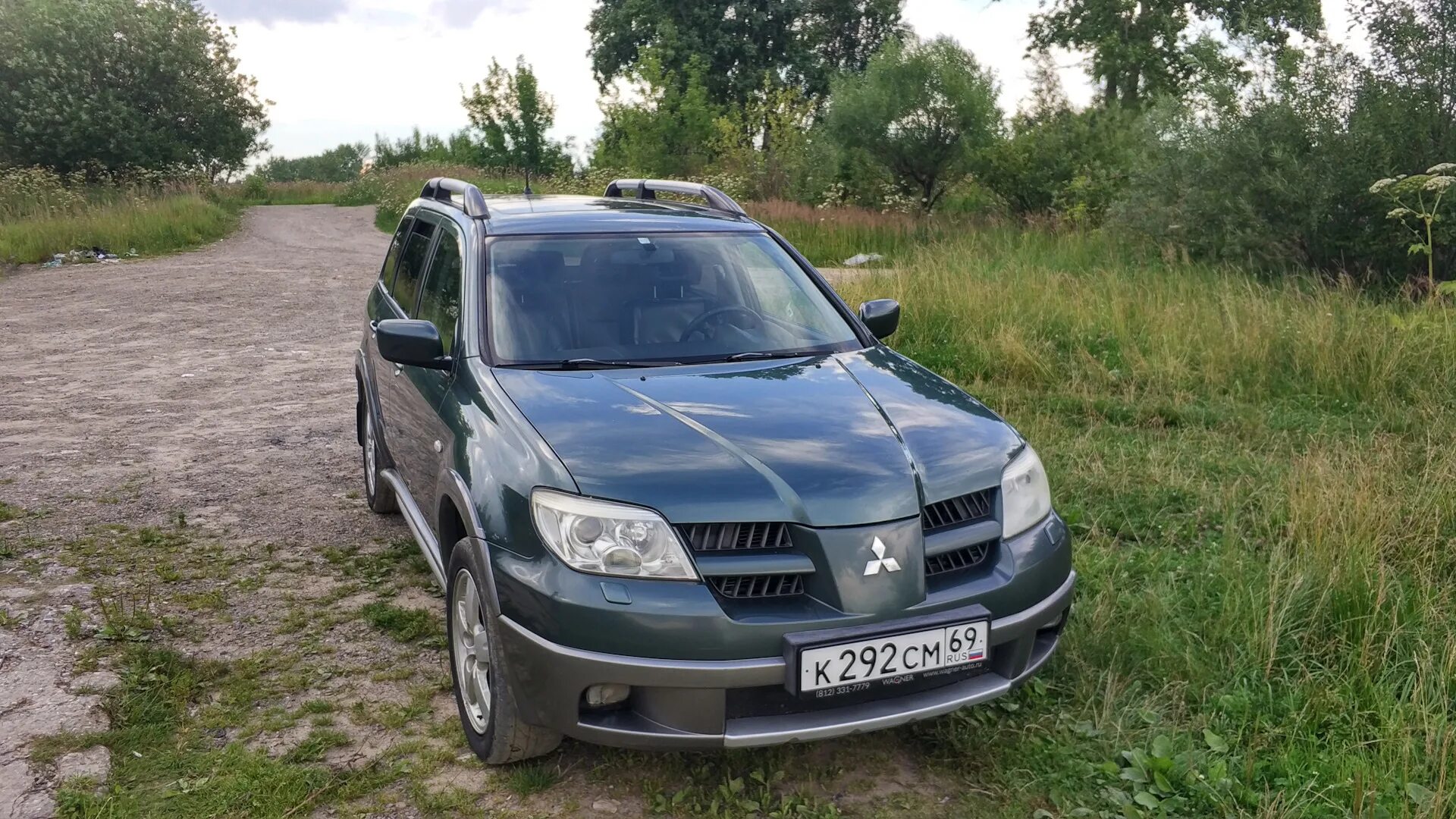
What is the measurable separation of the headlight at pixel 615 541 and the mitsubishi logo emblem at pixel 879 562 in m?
0.45

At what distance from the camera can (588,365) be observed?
3715 mm

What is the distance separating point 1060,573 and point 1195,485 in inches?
104

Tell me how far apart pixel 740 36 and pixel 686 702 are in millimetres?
44316

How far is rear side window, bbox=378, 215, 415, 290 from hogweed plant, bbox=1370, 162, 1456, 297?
6.98m

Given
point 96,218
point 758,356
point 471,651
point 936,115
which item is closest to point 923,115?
point 936,115

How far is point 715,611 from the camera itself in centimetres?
264

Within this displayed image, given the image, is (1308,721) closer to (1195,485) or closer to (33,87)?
(1195,485)

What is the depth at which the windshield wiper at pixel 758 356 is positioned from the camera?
153 inches

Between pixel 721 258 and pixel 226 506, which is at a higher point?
pixel 721 258

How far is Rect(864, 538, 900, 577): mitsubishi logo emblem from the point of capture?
2.74 meters

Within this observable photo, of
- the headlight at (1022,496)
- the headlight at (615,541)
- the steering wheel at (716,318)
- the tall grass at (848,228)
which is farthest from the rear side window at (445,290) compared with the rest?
the tall grass at (848,228)

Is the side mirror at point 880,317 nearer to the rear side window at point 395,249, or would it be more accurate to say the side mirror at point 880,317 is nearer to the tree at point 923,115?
the rear side window at point 395,249

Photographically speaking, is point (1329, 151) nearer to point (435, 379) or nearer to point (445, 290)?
point (445, 290)

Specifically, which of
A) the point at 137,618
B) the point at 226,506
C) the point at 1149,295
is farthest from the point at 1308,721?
the point at 1149,295
